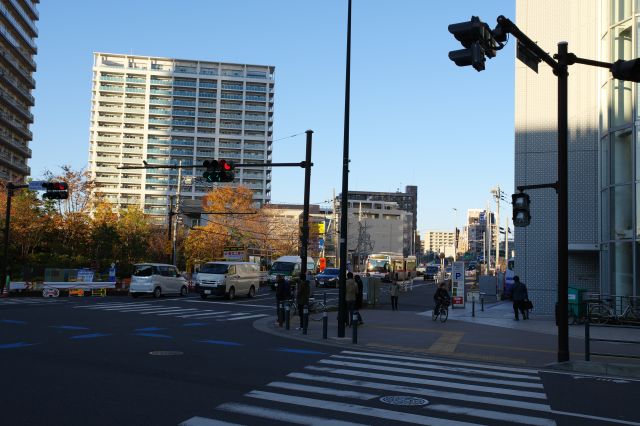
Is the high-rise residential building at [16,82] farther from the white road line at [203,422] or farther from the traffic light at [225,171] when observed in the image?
the white road line at [203,422]

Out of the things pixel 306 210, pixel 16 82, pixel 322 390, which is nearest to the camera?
pixel 322 390

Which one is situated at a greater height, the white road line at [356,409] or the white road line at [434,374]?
the white road line at [356,409]

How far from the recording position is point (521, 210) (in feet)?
44.5

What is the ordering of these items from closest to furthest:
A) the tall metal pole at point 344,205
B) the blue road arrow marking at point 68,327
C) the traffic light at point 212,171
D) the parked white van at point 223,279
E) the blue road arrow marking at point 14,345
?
the blue road arrow marking at point 14,345
the blue road arrow marking at point 68,327
the tall metal pole at point 344,205
the traffic light at point 212,171
the parked white van at point 223,279

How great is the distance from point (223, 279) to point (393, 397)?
2567cm

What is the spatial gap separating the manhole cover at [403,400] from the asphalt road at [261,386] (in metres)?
0.02

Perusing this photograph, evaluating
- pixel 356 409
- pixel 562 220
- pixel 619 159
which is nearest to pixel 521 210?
pixel 562 220

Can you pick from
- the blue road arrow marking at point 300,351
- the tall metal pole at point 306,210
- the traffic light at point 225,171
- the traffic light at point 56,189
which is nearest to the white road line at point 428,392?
the blue road arrow marking at point 300,351

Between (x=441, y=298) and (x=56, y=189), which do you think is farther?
(x=56, y=189)

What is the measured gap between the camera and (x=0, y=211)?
140 feet

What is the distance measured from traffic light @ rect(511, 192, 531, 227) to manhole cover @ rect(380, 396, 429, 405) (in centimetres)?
630

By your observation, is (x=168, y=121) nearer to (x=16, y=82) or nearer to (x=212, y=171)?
(x=16, y=82)

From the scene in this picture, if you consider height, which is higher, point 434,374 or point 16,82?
point 16,82

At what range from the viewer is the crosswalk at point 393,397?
7.29 metres
